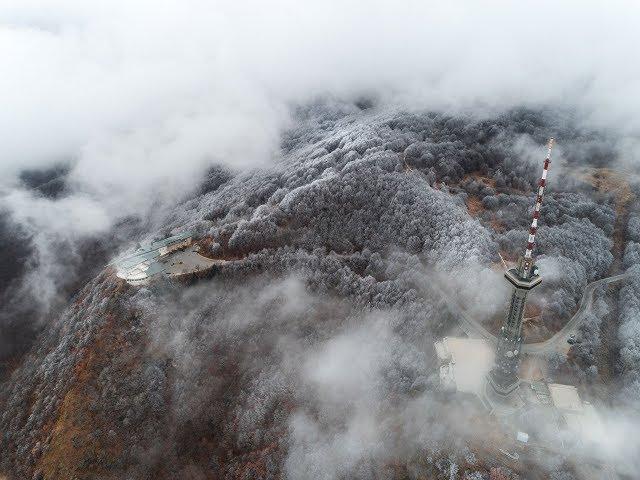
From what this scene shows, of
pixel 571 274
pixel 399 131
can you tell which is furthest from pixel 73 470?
pixel 399 131

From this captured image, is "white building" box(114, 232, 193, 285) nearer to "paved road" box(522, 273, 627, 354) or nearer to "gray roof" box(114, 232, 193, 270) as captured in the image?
"gray roof" box(114, 232, 193, 270)

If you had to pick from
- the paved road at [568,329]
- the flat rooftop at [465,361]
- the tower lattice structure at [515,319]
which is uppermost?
the tower lattice structure at [515,319]

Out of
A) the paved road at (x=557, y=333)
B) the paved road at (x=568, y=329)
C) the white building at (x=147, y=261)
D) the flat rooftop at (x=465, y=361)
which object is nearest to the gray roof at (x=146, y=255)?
the white building at (x=147, y=261)

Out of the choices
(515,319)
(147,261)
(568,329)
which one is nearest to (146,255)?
(147,261)

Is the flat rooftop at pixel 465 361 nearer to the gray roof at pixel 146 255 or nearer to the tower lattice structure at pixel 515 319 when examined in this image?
the tower lattice structure at pixel 515 319

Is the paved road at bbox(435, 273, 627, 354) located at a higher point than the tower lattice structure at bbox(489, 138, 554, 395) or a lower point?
lower

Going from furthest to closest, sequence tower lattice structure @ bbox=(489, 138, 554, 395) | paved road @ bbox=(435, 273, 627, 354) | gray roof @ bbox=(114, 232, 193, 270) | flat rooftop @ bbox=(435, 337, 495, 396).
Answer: gray roof @ bbox=(114, 232, 193, 270) < paved road @ bbox=(435, 273, 627, 354) < flat rooftop @ bbox=(435, 337, 495, 396) < tower lattice structure @ bbox=(489, 138, 554, 395)

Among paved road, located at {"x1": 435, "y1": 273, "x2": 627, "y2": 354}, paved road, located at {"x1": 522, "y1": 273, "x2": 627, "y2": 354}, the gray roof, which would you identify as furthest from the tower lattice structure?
the gray roof
